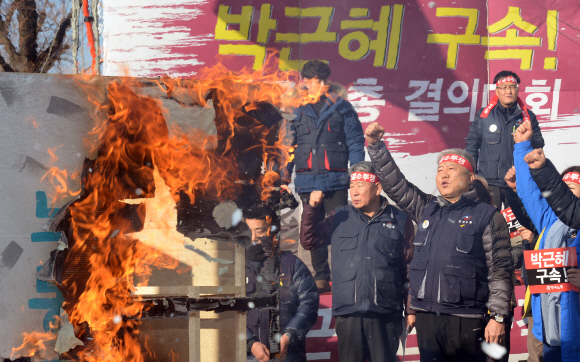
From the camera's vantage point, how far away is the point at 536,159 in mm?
4465

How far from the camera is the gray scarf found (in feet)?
12.6

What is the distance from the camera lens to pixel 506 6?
4.74 m

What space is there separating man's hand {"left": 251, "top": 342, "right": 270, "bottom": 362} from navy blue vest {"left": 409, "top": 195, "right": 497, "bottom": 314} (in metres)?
1.58

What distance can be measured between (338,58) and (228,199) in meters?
2.61

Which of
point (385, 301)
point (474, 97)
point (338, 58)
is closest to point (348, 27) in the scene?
point (338, 58)

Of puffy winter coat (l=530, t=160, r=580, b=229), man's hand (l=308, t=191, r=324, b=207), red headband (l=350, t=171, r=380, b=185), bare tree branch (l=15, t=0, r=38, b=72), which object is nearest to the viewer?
puffy winter coat (l=530, t=160, r=580, b=229)

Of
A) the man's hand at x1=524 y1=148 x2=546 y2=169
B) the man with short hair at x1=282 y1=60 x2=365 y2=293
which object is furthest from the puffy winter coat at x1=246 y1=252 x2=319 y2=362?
the man's hand at x1=524 y1=148 x2=546 y2=169

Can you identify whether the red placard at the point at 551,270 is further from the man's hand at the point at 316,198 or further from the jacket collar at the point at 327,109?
the jacket collar at the point at 327,109

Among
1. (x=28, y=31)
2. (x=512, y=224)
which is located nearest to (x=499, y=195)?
(x=512, y=224)

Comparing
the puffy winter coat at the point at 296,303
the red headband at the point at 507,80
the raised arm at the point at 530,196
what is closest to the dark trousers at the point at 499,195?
the raised arm at the point at 530,196

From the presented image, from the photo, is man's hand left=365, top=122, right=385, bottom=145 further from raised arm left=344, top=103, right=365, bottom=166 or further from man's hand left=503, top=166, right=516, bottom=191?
man's hand left=503, top=166, right=516, bottom=191

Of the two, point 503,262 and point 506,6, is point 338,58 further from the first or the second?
point 503,262

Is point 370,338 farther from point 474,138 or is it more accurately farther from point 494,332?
point 474,138

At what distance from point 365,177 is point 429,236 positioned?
2.69ft
